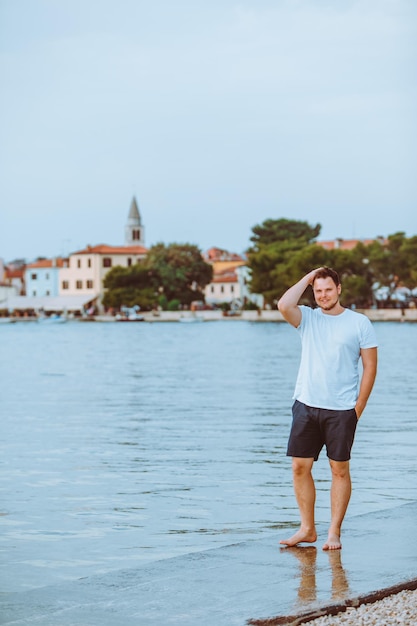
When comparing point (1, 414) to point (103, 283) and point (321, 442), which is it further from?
point (103, 283)

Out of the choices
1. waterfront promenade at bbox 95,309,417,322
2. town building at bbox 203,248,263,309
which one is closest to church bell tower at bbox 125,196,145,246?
town building at bbox 203,248,263,309

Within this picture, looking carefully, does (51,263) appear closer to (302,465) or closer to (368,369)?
(302,465)

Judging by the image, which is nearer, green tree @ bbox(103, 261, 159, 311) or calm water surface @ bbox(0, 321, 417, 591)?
calm water surface @ bbox(0, 321, 417, 591)

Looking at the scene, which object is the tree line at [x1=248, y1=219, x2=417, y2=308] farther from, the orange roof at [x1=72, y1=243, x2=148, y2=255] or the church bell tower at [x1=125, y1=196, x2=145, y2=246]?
the church bell tower at [x1=125, y1=196, x2=145, y2=246]

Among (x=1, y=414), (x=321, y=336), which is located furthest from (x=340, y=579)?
(x=1, y=414)

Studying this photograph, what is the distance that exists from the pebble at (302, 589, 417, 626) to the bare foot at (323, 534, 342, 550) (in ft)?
3.89

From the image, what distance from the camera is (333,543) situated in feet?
23.9

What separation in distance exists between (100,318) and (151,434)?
138342mm

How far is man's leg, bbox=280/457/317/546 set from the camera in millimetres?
7438

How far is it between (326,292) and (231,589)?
1935mm

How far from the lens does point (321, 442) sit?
24.3 ft

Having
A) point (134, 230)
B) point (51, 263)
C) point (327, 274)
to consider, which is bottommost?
point (327, 274)

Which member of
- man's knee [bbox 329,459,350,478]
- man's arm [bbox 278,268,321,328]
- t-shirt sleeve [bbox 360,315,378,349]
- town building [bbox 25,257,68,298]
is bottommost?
man's knee [bbox 329,459,350,478]

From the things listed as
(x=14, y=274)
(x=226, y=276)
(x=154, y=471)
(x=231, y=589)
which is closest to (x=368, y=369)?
(x=231, y=589)
